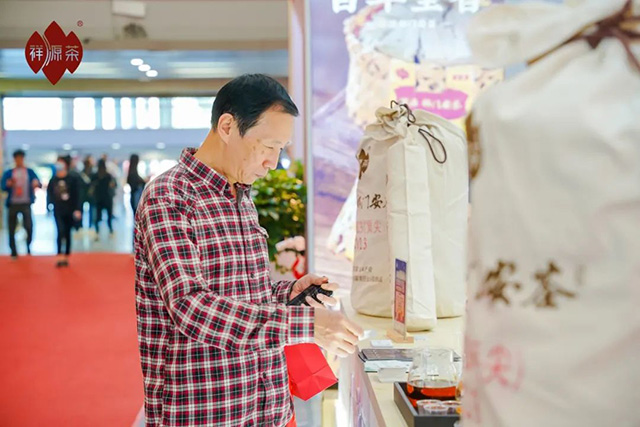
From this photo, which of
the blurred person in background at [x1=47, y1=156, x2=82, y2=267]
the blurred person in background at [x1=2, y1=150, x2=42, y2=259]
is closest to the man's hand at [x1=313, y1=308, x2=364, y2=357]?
the blurred person in background at [x1=2, y1=150, x2=42, y2=259]

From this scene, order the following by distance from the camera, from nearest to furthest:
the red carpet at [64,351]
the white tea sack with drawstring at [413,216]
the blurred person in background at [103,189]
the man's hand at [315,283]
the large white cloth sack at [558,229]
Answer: the large white cloth sack at [558,229] → the man's hand at [315,283] → the white tea sack with drawstring at [413,216] → the red carpet at [64,351] → the blurred person in background at [103,189]

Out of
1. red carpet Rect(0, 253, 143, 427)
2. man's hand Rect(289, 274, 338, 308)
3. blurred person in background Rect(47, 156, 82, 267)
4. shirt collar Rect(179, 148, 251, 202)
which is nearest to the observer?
shirt collar Rect(179, 148, 251, 202)

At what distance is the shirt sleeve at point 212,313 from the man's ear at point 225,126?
315mm

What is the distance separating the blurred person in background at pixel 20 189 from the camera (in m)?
4.80

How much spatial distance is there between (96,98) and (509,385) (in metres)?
4.12

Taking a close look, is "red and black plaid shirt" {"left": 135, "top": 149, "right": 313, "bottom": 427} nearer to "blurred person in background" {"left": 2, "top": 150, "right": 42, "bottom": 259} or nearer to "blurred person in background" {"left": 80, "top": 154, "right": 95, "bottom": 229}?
"blurred person in background" {"left": 2, "top": 150, "right": 42, "bottom": 259}

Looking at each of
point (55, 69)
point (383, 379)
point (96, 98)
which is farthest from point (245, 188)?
point (96, 98)

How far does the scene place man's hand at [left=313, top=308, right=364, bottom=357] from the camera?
1.43 m

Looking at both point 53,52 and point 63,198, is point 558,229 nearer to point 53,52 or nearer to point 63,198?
point 53,52

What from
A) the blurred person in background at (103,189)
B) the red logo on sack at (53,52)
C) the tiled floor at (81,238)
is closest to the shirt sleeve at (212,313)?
the red logo on sack at (53,52)

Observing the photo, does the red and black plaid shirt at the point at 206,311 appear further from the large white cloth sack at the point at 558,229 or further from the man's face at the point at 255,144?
the large white cloth sack at the point at 558,229

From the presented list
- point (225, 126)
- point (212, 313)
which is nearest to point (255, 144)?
point (225, 126)

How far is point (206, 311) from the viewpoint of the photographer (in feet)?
4.70

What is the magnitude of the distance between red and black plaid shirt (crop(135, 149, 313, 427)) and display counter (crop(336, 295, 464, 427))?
0.21m
